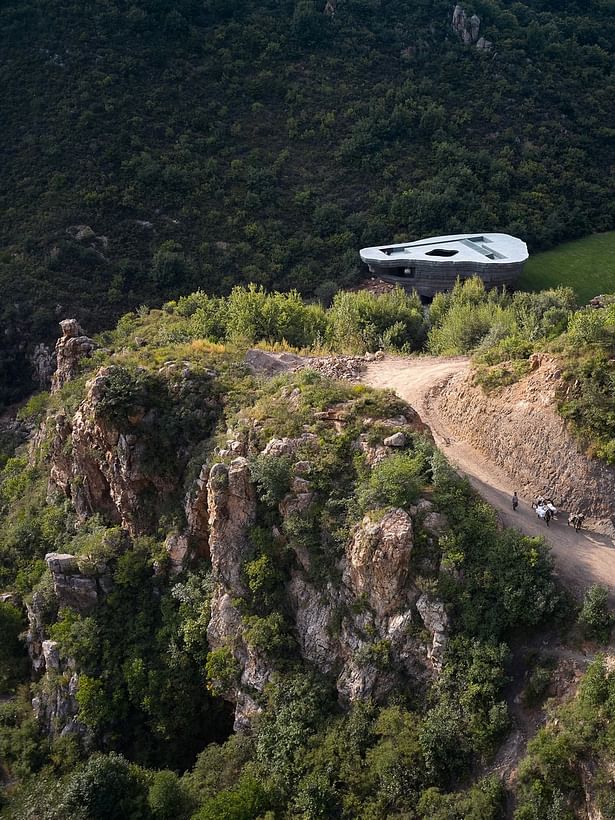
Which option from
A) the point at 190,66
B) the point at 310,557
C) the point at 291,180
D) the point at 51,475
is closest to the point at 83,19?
the point at 190,66

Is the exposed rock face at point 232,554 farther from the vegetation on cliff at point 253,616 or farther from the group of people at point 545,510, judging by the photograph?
the group of people at point 545,510

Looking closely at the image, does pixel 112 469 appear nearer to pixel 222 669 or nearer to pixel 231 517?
pixel 231 517

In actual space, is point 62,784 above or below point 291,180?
below

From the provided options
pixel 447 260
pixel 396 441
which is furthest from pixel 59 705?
pixel 447 260

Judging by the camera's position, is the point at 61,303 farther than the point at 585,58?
No

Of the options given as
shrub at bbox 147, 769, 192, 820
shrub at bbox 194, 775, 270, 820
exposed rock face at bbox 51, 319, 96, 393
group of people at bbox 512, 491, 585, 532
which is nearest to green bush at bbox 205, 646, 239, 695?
shrub at bbox 147, 769, 192, 820

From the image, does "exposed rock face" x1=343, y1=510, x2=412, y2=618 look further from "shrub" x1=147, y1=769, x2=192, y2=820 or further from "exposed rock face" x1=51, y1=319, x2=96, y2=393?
"exposed rock face" x1=51, y1=319, x2=96, y2=393

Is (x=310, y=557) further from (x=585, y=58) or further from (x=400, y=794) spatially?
(x=585, y=58)
